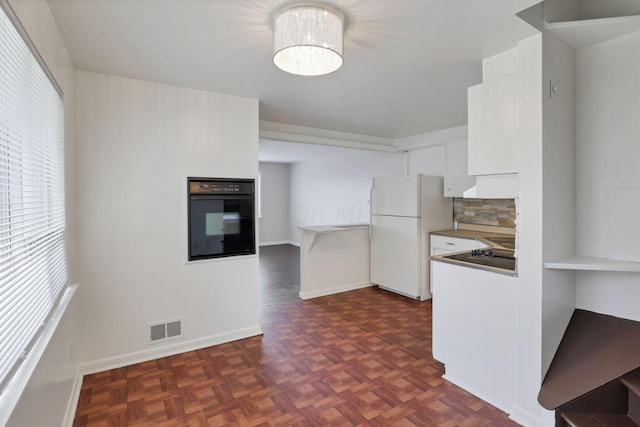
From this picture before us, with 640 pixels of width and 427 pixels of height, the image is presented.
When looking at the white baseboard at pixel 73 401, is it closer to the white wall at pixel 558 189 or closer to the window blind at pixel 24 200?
the window blind at pixel 24 200

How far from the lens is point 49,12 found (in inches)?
65.0

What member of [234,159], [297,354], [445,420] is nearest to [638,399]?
[445,420]

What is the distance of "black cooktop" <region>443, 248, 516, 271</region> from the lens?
2.21 meters

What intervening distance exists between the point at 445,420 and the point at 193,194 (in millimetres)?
2435

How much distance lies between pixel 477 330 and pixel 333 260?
8.12ft

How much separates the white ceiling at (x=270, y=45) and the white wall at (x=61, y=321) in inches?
5.5

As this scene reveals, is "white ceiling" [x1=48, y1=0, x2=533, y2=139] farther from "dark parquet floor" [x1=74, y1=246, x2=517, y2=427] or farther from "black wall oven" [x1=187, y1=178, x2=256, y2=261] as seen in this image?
"dark parquet floor" [x1=74, y1=246, x2=517, y2=427]

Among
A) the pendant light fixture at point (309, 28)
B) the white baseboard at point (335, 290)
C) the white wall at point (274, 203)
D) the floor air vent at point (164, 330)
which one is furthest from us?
the white wall at point (274, 203)

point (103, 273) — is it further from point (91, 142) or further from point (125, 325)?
point (91, 142)

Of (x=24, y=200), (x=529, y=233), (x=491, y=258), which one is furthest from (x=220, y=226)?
(x=529, y=233)

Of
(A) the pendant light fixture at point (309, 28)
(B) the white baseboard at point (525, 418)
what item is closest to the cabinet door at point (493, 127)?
(A) the pendant light fixture at point (309, 28)

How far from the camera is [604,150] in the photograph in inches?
78.0

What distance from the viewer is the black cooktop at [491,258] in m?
2.21

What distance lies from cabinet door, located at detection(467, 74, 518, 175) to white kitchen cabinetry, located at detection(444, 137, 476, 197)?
1951 mm
